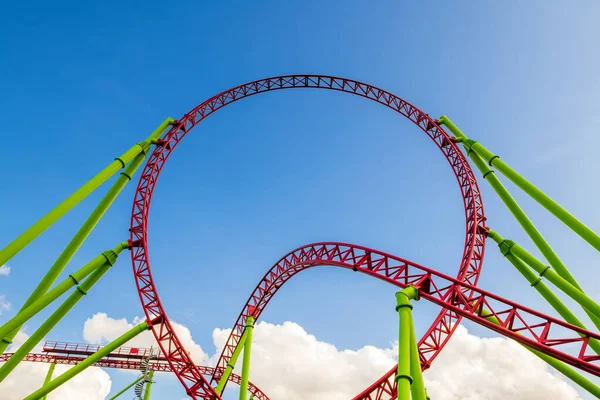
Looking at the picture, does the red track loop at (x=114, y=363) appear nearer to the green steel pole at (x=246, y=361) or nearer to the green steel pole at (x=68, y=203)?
the green steel pole at (x=246, y=361)

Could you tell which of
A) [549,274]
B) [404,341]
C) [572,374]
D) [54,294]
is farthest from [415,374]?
[54,294]

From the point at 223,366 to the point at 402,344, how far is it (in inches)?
552

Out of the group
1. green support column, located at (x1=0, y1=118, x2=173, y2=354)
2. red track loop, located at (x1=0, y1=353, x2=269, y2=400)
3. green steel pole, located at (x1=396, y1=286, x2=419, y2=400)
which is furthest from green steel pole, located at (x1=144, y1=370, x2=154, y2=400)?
green steel pole, located at (x1=396, y1=286, x2=419, y2=400)

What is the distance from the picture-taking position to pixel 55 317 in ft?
37.3

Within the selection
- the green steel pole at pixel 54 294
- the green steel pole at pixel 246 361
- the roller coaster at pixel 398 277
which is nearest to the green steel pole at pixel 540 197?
the roller coaster at pixel 398 277

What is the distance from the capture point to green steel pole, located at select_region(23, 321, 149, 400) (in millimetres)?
10953

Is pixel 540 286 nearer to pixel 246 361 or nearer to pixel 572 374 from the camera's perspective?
pixel 572 374

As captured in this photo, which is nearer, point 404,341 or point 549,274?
point 404,341

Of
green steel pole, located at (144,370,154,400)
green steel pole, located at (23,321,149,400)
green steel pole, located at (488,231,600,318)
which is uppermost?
green steel pole, located at (488,231,600,318)

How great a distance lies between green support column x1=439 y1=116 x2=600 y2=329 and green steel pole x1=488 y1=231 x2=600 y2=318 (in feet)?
1.48

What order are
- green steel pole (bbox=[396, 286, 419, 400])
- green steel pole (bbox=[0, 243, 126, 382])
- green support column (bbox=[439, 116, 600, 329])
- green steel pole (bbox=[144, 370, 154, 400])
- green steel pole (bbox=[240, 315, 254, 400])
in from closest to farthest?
green steel pole (bbox=[396, 286, 419, 400])
green steel pole (bbox=[0, 243, 126, 382])
green support column (bbox=[439, 116, 600, 329])
green steel pole (bbox=[240, 315, 254, 400])
green steel pole (bbox=[144, 370, 154, 400])

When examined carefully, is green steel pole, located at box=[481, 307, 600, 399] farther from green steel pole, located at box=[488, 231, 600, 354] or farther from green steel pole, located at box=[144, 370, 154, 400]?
green steel pole, located at box=[144, 370, 154, 400]

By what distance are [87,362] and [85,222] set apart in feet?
13.2

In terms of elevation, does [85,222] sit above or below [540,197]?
below
